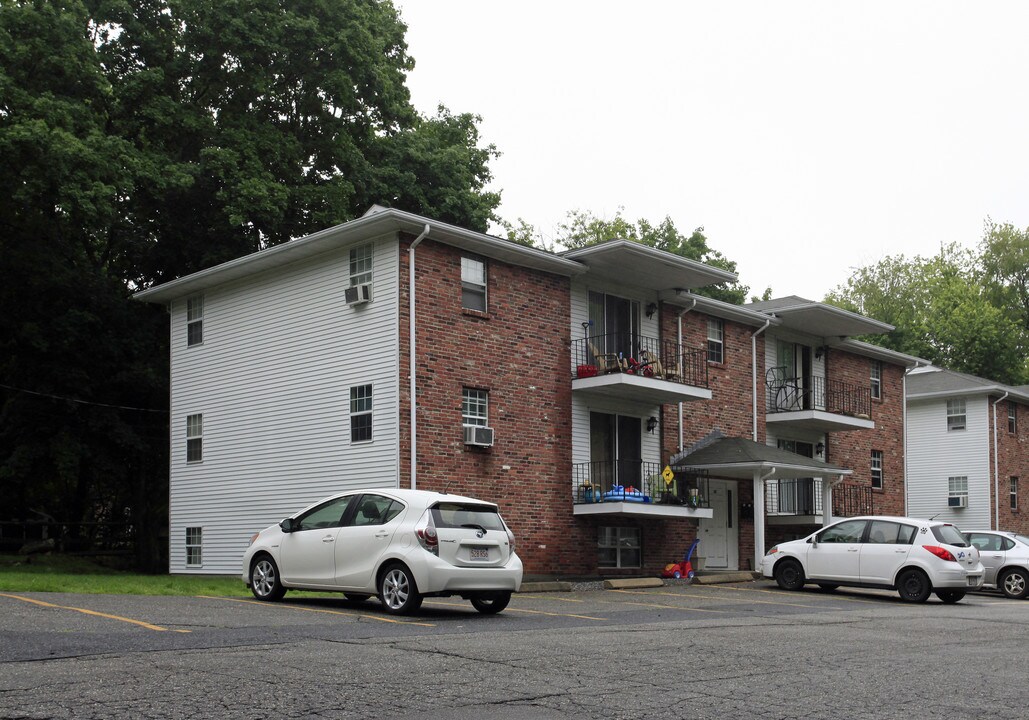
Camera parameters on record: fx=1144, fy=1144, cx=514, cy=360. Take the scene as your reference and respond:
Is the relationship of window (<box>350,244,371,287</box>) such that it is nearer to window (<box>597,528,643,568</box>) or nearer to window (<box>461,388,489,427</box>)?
window (<box>461,388,489,427</box>)

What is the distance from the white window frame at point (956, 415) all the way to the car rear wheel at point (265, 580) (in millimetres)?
33324

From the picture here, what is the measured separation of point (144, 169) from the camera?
90.9ft

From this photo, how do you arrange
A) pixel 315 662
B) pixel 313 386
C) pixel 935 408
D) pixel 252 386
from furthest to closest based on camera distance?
pixel 935 408
pixel 252 386
pixel 313 386
pixel 315 662

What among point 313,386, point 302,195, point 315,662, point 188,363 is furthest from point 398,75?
point 315,662

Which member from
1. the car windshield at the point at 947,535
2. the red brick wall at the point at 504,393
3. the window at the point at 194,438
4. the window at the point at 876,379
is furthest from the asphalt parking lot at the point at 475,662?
the window at the point at 876,379

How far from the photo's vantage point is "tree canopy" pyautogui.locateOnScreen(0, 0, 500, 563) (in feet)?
91.8

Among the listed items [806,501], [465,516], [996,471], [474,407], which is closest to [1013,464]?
[996,471]

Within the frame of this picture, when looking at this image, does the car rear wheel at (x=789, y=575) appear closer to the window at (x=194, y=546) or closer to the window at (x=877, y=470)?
the window at (x=194, y=546)

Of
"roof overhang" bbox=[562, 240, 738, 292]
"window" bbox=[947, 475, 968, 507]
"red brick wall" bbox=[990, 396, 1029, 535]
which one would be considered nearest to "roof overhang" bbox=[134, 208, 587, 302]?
"roof overhang" bbox=[562, 240, 738, 292]

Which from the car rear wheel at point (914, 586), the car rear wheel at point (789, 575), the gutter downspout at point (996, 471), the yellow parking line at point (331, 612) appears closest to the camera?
the yellow parking line at point (331, 612)

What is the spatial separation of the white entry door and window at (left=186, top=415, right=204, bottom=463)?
478 inches

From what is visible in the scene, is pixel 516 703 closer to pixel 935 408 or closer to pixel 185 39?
pixel 185 39

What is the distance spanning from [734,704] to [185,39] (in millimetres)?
27983

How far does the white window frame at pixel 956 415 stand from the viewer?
42.4 m
